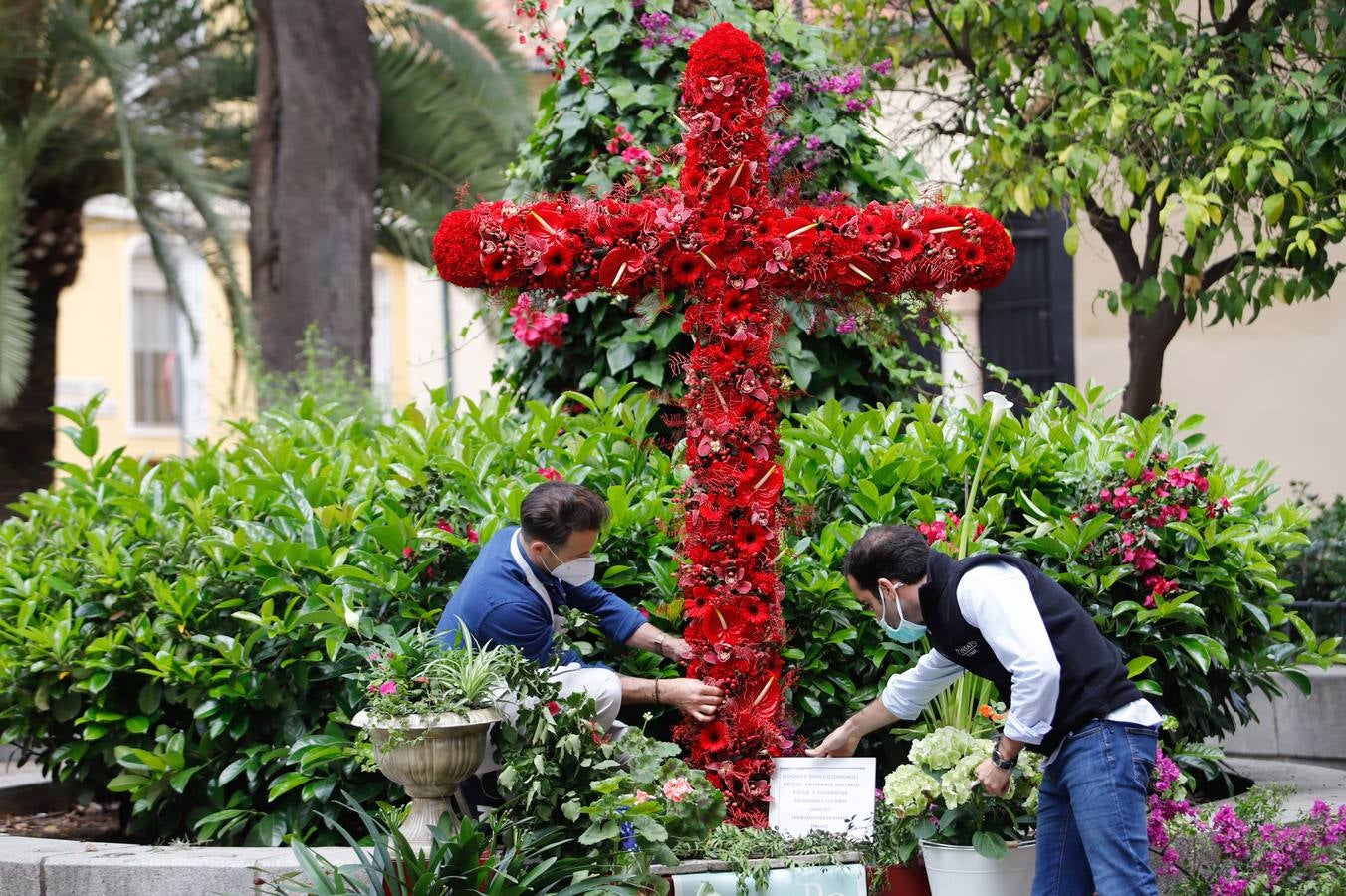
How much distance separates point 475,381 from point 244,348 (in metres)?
13.5

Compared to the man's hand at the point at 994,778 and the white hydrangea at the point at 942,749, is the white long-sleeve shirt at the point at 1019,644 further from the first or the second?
the white hydrangea at the point at 942,749

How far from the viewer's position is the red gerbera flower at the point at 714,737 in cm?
454

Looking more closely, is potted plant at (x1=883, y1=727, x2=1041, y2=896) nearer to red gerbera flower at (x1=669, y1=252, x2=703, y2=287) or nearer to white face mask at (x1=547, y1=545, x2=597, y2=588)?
white face mask at (x1=547, y1=545, x2=597, y2=588)

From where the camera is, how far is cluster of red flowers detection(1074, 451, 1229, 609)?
16.6 ft

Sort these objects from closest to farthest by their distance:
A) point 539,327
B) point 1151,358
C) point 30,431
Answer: point 539,327
point 1151,358
point 30,431

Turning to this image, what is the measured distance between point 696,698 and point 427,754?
33.5 inches

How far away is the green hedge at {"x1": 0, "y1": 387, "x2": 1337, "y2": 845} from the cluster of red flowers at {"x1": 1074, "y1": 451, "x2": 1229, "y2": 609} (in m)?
A: 0.05

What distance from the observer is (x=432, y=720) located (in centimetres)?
405

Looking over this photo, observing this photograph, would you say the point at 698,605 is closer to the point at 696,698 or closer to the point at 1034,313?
the point at 696,698

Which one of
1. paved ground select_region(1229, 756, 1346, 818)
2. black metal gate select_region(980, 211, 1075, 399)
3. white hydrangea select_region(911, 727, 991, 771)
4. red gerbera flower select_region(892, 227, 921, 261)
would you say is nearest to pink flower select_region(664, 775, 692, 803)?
white hydrangea select_region(911, 727, 991, 771)

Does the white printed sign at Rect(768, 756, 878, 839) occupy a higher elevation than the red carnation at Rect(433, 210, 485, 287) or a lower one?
lower

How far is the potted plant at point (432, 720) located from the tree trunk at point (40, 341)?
9282 millimetres

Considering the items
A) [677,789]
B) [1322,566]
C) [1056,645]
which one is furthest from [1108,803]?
[1322,566]

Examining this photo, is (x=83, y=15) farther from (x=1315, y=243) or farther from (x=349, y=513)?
(x=1315, y=243)
